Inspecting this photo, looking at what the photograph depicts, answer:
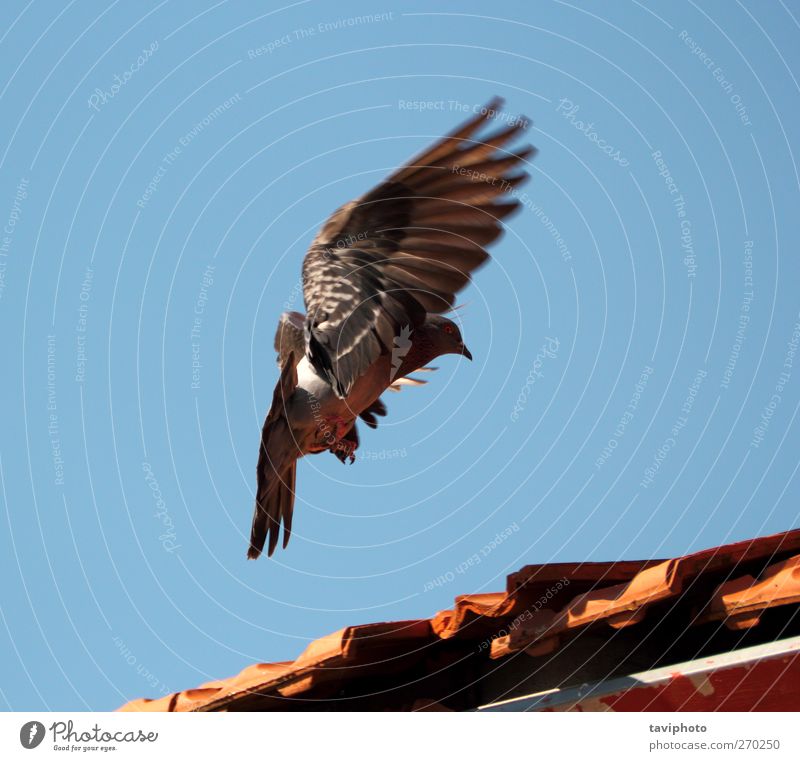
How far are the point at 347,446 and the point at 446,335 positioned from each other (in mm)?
996

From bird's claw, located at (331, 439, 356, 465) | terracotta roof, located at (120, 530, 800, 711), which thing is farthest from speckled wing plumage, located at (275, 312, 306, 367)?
terracotta roof, located at (120, 530, 800, 711)

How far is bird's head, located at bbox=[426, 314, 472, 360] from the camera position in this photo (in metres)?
8.23

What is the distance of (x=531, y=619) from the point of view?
Answer: 6996mm

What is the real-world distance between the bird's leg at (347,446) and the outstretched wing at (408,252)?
649 millimetres

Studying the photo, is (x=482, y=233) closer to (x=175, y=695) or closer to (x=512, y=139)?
(x=512, y=139)

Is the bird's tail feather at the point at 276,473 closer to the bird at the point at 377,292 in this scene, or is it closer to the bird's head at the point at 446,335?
the bird at the point at 377,292

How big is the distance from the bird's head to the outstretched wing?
Answer: 18 centimetres

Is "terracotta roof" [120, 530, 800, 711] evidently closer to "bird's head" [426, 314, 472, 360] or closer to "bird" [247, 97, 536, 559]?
"bird" [247, 97, 536, 559]

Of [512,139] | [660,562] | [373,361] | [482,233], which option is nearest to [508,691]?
[660,562]

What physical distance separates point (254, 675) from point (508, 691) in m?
1.73

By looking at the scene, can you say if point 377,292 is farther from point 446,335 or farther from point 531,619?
point 531,619

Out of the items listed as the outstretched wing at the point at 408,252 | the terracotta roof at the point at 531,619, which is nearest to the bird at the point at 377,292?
the outstretched wing at the point at 408,252

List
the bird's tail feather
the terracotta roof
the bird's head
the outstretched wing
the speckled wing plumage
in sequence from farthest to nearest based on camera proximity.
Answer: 1. the bird's head
2. the speckled wing plumage
3. the bird's tail feather
4. the outstretched wing
5. the terracotta roof

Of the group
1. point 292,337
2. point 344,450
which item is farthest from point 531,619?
point 292,337
